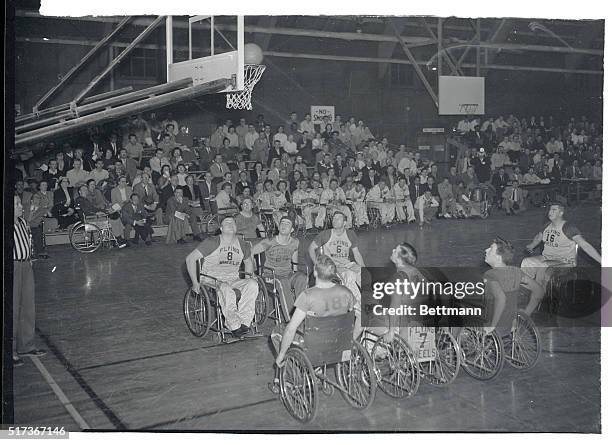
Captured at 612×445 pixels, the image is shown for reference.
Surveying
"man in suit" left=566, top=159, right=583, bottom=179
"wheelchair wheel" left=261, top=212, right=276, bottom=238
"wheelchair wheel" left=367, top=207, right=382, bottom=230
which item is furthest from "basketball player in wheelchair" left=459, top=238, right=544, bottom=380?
"wheelchair wheel" left=261, top=212, right=276, bottom=238

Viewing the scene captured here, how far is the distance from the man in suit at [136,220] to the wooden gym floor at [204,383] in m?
1.48

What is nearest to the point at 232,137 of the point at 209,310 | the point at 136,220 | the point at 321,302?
the point at 136,220

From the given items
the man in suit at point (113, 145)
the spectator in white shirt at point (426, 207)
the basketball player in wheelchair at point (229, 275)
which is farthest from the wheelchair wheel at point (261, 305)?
the spectator in white shirt at point (426, 207)

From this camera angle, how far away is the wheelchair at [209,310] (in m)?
5.46

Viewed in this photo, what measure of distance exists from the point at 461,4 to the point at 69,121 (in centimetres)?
344

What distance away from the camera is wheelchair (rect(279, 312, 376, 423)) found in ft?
14.1

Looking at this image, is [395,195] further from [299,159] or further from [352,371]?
[352,371]

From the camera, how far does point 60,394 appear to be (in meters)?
4.91

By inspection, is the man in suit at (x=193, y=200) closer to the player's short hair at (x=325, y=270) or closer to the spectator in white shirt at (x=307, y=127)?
the spectator in white shirt at (x=307, y=127)

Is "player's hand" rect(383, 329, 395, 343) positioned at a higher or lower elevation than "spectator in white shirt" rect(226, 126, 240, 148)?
lower

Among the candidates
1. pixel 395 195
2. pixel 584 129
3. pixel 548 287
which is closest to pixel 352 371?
pixel 548 287

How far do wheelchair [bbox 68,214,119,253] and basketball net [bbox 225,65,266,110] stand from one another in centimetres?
215

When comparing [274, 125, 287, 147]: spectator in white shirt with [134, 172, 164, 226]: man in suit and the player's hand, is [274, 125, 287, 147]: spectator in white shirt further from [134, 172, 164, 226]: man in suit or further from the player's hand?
the player's hand

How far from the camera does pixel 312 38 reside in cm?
670
